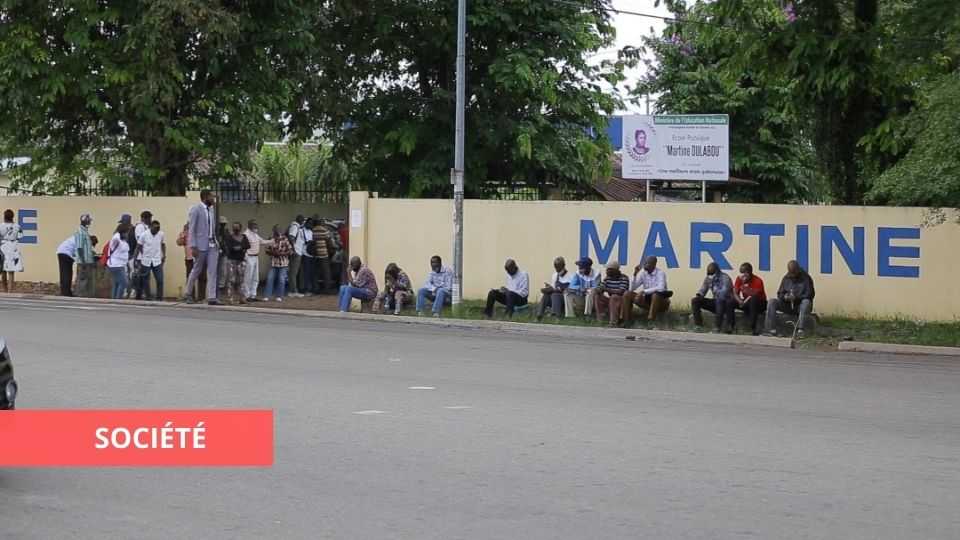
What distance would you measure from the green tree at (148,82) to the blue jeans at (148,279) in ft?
11.7

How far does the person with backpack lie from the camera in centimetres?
2452

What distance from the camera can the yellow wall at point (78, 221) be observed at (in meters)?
26.7

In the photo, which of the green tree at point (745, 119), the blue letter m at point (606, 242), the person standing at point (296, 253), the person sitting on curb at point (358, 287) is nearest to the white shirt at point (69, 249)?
the person standing at point (296, 253)

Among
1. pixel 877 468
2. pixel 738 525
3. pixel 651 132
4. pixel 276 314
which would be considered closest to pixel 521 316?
pixel 276 314

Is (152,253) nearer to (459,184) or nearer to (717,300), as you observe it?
(459,184)

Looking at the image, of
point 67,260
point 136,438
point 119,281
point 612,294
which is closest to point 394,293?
point 612,294

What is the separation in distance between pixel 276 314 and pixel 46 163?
11.3 m

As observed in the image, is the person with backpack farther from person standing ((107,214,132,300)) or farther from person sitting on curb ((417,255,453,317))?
person sitting on curb ((417,255,453,317))

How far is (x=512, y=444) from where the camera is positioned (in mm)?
9406

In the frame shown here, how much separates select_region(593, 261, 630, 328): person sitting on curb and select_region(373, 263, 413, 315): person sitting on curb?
3.63 meters

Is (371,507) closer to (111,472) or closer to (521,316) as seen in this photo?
(111,472)

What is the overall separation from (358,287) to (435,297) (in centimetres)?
143

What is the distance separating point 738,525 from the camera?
7031 millimetres

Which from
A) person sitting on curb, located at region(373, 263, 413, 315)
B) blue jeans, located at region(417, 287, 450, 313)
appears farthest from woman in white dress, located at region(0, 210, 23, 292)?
blue jeans, located at region(417, 287, 450, 313)
